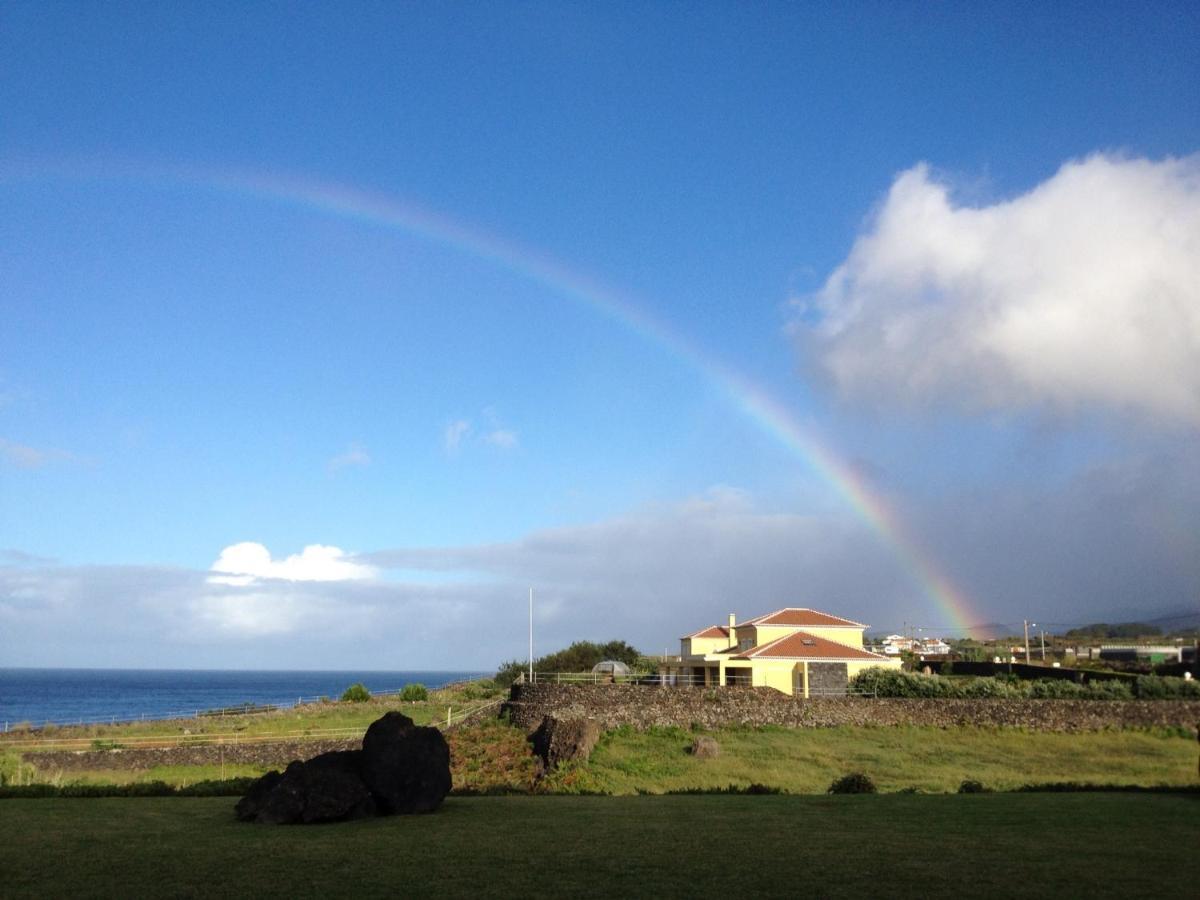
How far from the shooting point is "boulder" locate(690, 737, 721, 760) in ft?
111

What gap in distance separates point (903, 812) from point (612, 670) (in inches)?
1499

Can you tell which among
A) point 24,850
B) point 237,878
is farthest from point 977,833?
point 24,850

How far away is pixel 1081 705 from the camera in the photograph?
38438 millimetres

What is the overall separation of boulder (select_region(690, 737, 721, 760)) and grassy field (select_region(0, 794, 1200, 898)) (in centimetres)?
1676

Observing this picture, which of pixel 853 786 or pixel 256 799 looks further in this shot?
pixel 853 786

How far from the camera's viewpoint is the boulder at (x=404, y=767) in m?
16.3

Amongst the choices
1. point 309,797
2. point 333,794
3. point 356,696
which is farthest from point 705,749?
point 356,696

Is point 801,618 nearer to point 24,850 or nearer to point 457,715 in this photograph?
point 457,715

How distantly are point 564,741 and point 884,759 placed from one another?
1096cm

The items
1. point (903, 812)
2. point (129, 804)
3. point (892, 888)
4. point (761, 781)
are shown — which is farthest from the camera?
point (761, 781)

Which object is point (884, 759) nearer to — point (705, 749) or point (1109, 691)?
point (705, 749)

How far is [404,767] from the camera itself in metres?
16.5

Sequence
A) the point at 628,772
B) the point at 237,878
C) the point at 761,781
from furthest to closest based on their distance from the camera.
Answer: the point at 628,772 < the point at 761,781 < the point at 237,878

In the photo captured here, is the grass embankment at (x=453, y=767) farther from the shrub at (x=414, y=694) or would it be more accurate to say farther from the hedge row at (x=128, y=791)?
the shrub at (x=414, y=694)
